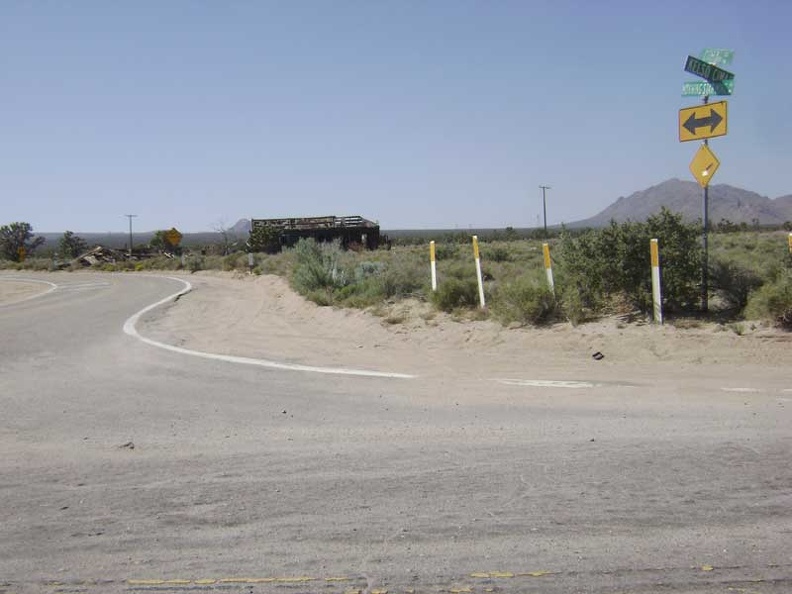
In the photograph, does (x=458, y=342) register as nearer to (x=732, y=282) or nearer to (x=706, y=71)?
(x=732, y=282)

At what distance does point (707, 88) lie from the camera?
12445 millimetres

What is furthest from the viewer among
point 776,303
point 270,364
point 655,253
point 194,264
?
point 194,264

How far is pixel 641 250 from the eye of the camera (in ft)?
40.1

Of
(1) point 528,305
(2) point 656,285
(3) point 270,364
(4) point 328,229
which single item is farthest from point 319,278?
(4) point 328,229

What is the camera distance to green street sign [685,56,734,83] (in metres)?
12.4

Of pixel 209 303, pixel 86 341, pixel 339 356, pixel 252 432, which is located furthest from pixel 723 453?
pixel 209 303

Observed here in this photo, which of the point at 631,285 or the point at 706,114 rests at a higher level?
the point at 706,114

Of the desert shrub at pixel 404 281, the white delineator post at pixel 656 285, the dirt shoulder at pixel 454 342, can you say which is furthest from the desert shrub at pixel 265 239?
the white delineator post at pixel 656 285

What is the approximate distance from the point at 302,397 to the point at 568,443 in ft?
11.2

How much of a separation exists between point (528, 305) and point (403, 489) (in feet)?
25.2

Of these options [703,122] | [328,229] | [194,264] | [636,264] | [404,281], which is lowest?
[404,281]

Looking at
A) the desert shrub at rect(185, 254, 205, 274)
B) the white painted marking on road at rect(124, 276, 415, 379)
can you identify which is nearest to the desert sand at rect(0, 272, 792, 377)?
the white painted marking on road at rect(124, 276, 415, 379)

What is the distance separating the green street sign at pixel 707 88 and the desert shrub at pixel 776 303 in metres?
3.48

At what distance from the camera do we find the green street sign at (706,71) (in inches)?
487
